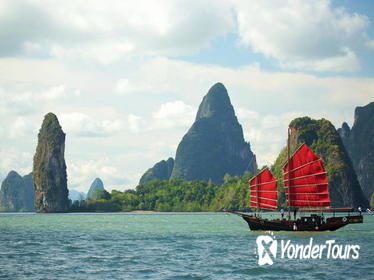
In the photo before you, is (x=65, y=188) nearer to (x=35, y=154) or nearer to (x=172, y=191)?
(x=35, y=154)

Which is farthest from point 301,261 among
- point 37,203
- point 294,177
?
point 37,203

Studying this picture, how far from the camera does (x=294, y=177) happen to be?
54.9 meters

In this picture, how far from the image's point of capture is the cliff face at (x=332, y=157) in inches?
6806

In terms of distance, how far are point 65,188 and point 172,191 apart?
3585 cm

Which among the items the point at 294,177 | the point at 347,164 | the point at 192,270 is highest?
the point at 347,164

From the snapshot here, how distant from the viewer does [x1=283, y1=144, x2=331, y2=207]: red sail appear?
5250 cm

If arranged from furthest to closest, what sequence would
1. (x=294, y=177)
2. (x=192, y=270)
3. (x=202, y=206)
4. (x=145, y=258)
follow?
1. (x=202, y=206)
2. (x=294, y=177)
3. (x=145, y=258)
4. (x=192, y=270)

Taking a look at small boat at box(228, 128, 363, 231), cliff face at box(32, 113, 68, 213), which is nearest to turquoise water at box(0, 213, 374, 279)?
small boat at box(228, 128, 363, 231)

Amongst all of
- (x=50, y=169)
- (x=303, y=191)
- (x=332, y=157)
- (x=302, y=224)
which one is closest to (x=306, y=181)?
(x=303, y=191)

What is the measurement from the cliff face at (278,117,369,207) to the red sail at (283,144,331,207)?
11937 cm

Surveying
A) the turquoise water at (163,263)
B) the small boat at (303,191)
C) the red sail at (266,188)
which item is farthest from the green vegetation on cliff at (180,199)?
the turquoise water at (163,263)

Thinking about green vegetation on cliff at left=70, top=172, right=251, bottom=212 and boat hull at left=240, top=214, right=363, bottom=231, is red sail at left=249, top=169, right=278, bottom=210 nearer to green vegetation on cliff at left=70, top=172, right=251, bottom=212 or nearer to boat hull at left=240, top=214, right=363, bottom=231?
boat hull at left=240, top=214, right=363, bottom=231

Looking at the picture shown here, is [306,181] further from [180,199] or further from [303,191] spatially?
[180,199]

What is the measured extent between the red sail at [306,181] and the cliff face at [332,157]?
392ft
